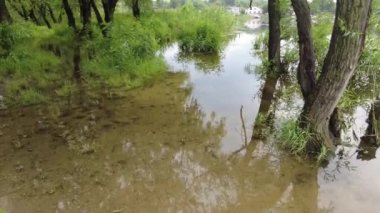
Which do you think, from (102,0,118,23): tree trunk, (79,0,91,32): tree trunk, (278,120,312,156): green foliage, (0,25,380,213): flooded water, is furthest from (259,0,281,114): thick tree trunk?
(79,0,91,32): tree trunk

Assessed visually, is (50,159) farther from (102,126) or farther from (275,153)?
(275,153)

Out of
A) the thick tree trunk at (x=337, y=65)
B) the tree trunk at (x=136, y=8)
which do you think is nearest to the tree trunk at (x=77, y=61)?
the tree trunk at (x=136, y=8)

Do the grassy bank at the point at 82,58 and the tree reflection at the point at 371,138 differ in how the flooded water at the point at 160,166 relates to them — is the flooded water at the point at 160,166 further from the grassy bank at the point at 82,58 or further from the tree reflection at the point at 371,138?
the grassy bank at the point at 82,58

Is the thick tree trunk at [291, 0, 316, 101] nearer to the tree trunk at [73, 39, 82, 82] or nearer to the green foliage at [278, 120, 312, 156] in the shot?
the green foliage at [278, 120, 312, 156]

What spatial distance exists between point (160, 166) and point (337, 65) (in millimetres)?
2826

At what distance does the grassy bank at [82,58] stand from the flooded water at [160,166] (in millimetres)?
1238

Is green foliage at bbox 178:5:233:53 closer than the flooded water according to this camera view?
No

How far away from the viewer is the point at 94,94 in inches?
319

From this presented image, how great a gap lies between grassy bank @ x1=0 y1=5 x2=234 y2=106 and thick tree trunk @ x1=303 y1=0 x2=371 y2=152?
15.7 ft

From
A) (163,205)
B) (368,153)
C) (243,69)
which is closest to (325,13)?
(243,69)

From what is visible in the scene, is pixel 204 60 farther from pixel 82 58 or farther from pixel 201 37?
pixel 82 58

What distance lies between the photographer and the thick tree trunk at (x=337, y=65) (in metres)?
4.38

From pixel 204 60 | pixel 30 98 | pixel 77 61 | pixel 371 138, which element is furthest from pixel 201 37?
pixel 371 138

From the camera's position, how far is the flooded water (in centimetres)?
436
